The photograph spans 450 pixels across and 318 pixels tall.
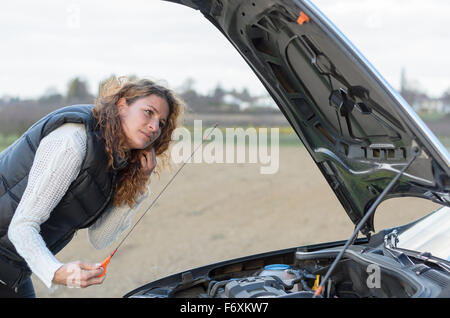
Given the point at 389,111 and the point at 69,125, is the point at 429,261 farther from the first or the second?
the point at 69,125

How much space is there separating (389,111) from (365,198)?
67 centimetres

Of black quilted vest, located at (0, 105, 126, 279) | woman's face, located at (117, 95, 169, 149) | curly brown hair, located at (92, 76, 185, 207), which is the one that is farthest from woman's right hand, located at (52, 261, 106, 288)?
woman's face, located at (117, 95, 169, 149)

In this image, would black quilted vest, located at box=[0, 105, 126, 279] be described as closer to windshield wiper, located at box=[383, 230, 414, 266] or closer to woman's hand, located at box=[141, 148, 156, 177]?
woman's hand, located at box=[141, 148, 156, 177]

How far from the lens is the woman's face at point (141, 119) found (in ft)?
7.42

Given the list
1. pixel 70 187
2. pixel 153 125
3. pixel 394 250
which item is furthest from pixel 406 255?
pixel 70 187

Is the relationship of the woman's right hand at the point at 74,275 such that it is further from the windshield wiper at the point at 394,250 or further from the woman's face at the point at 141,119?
the windshield wiper at the point at 394,250

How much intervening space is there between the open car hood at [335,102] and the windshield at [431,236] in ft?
0.64

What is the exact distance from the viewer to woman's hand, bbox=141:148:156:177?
255 centimetres

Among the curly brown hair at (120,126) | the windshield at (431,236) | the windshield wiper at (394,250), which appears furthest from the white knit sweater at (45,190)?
the windshield at (431,236)

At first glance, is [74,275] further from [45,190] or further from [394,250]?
[394,250]

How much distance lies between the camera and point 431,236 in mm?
2301

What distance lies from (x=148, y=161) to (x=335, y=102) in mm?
1038
